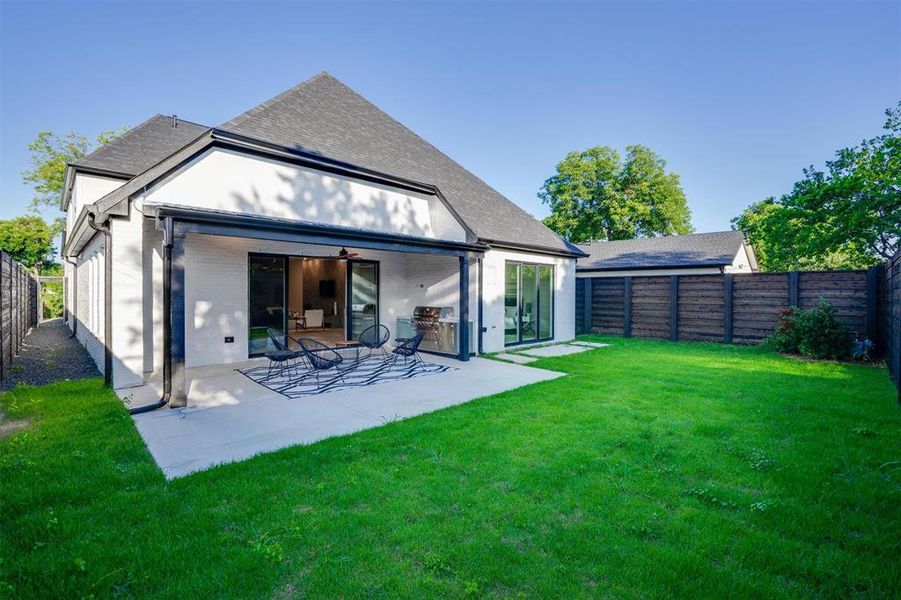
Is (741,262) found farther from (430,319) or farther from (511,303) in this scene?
(430,319)

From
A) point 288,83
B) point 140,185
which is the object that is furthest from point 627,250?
point 140,185

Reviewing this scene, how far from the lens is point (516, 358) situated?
9938 mm

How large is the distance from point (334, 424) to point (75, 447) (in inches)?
98.2

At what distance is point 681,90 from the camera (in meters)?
14.6

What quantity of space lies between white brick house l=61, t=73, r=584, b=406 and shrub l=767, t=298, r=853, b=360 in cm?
545

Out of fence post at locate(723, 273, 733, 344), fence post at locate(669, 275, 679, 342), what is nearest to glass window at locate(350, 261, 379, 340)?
fence post at locate(669, 275, 679, 342)

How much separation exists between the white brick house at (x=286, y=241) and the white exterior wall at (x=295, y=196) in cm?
3

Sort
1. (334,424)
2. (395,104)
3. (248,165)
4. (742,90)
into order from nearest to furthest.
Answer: (334,424), (248,165), (742,90), (395,104)

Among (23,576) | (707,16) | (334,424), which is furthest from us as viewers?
(707,16)

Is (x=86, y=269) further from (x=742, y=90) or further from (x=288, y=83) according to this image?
(x=742, y=90)

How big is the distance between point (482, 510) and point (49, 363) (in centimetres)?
1048

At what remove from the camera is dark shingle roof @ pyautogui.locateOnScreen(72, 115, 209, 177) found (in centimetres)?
1102

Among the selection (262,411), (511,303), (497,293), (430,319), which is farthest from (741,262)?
(262,411)

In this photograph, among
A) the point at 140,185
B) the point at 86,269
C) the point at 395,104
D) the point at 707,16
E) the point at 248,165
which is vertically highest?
the point at 395,104
